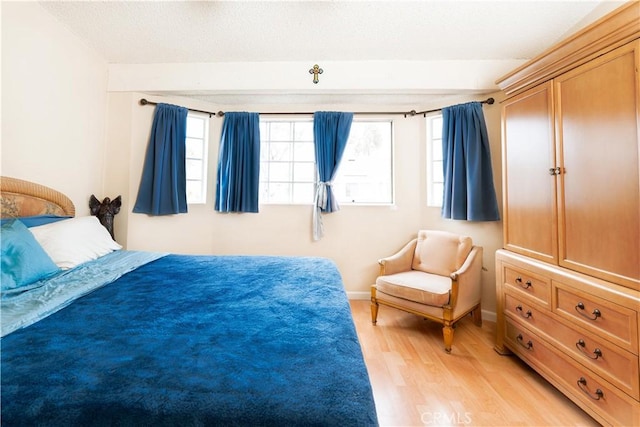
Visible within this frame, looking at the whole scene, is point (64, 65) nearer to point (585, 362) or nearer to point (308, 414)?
point (308, 414)

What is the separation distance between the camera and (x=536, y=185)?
5.57ft

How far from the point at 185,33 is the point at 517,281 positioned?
11.3ft

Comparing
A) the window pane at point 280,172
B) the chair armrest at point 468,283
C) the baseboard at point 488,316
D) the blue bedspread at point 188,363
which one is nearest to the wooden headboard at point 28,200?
the blue bedspread at point 188,363

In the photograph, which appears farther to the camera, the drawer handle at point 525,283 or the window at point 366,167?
the window at point 366,167

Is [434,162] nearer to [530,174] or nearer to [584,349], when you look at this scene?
[530,174]

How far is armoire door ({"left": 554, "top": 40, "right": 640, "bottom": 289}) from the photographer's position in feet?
3.92

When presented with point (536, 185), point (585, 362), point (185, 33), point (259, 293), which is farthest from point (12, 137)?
point (585, 362)

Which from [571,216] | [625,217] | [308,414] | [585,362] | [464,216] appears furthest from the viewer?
[464,216]

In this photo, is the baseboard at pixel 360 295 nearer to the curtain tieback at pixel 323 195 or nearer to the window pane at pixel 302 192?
the curtain tieback at pixel 323 195

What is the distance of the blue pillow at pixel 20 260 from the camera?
1.21 m

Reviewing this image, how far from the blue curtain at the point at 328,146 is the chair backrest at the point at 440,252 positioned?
1067mm

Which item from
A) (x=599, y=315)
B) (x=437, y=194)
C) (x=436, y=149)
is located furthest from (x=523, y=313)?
(x=436, y=149)

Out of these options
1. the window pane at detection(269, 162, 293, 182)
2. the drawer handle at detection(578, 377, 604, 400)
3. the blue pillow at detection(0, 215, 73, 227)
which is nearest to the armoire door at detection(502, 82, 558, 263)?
the drawer handle at detection(578, 377, 604, 400)

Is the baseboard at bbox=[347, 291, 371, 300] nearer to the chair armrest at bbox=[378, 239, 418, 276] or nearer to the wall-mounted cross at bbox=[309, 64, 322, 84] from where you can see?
the chair armrest at bbox=[378, 239, 418, 276]
